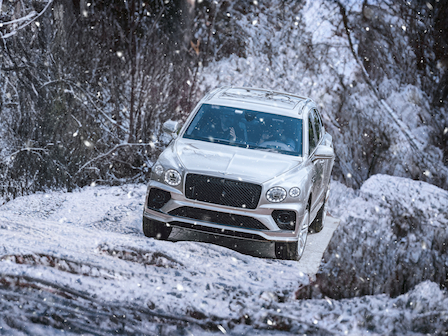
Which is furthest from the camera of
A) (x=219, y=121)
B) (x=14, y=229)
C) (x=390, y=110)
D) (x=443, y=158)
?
(x=390, y=110)

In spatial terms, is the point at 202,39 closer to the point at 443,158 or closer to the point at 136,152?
the point at 136,152

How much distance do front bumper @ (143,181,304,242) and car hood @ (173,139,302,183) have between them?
0.34m

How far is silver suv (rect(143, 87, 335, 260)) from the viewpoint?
5914 millimetres

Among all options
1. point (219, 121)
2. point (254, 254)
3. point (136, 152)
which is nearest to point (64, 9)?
point (136, 152)

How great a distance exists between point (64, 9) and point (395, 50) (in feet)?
27.1

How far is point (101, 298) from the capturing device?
4.44m

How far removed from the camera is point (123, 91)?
11.1m

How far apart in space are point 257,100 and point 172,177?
206 cm

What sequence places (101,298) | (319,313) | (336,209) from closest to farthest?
1. (101,298)
2. (319,313)
3. (336,209)

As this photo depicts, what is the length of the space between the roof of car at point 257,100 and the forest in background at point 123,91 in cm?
322

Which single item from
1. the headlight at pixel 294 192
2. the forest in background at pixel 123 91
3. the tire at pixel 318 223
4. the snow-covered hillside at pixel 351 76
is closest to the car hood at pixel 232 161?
the headlight at pixel 294 192

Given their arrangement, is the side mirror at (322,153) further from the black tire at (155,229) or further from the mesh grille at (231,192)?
the black tire at (155,229)

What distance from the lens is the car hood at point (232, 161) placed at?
596cm

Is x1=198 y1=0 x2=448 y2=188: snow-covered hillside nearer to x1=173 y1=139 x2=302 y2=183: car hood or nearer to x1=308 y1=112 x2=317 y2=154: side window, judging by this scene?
x1=308 y1=112 x2=317 y2=154: side window
